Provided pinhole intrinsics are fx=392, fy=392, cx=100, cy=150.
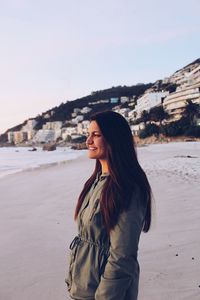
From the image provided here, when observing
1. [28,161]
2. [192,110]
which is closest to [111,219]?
[28,161]

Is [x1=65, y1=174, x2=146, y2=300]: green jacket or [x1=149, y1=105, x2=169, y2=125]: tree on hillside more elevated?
[x1=149, y1=105, x2=169, y2=125]: tree on hillside

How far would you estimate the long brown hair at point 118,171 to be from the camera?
6.00 feet

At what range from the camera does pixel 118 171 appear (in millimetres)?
1921

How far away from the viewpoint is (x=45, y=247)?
506 cm

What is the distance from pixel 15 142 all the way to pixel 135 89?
183ft

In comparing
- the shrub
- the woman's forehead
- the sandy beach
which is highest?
the woman's forehead

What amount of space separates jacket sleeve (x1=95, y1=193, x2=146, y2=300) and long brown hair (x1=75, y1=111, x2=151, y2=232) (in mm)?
42

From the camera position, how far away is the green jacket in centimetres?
178

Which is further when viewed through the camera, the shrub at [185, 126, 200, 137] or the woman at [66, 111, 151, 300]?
the shrub at [185, 126, 200, 137]

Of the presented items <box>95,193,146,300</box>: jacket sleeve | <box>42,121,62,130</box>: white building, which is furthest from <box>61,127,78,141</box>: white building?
<box>95,193,146,300</box>: jacket sleeve

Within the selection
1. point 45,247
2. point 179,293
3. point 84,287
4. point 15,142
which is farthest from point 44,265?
point 15,142

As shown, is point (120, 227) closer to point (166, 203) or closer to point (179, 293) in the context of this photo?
point (179, 293)

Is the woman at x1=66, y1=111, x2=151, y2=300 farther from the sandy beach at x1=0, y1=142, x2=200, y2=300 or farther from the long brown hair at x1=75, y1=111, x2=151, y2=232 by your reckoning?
the sandy beach at x1=0, y1=142, x2=200, y2=300

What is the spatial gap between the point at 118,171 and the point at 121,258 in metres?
0.41
